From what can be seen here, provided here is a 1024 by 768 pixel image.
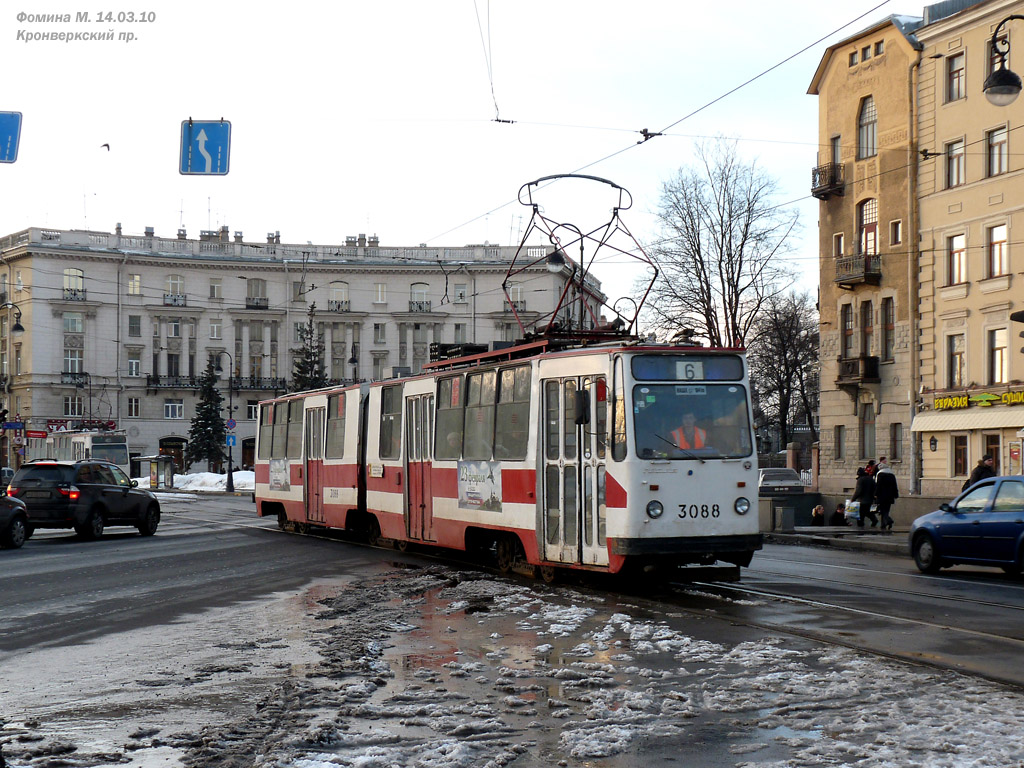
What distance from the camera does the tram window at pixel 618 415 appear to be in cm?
1366

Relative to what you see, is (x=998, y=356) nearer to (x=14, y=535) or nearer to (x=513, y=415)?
(x=513, y=415)

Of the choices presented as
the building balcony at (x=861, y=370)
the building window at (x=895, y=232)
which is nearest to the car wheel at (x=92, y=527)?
the building balcony at (x=861, y=370)

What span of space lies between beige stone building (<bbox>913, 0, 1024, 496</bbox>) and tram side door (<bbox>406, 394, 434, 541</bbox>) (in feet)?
78.6

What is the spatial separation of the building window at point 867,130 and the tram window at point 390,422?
30.1 meters

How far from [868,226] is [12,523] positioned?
32.8 m

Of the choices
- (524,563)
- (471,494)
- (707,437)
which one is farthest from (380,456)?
(707,437)

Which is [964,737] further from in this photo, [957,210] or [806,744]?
[957,210]

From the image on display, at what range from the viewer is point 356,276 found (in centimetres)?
9338

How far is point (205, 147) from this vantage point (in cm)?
1905

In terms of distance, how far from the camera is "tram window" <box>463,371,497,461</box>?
16484mm

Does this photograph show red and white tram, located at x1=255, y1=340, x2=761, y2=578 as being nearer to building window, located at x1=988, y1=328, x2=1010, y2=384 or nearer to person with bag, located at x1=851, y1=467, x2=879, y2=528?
person with bag, located at x1=851, y1=467, x2=879, y2=528

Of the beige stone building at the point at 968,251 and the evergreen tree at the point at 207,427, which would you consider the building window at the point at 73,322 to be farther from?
the beige stone building at the point at 968,251

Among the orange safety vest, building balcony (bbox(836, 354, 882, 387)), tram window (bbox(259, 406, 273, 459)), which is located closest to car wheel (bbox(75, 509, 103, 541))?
tram window (bbox(259, 406, 273, 459))

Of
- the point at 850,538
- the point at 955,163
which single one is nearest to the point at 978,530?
the point at 850,538
